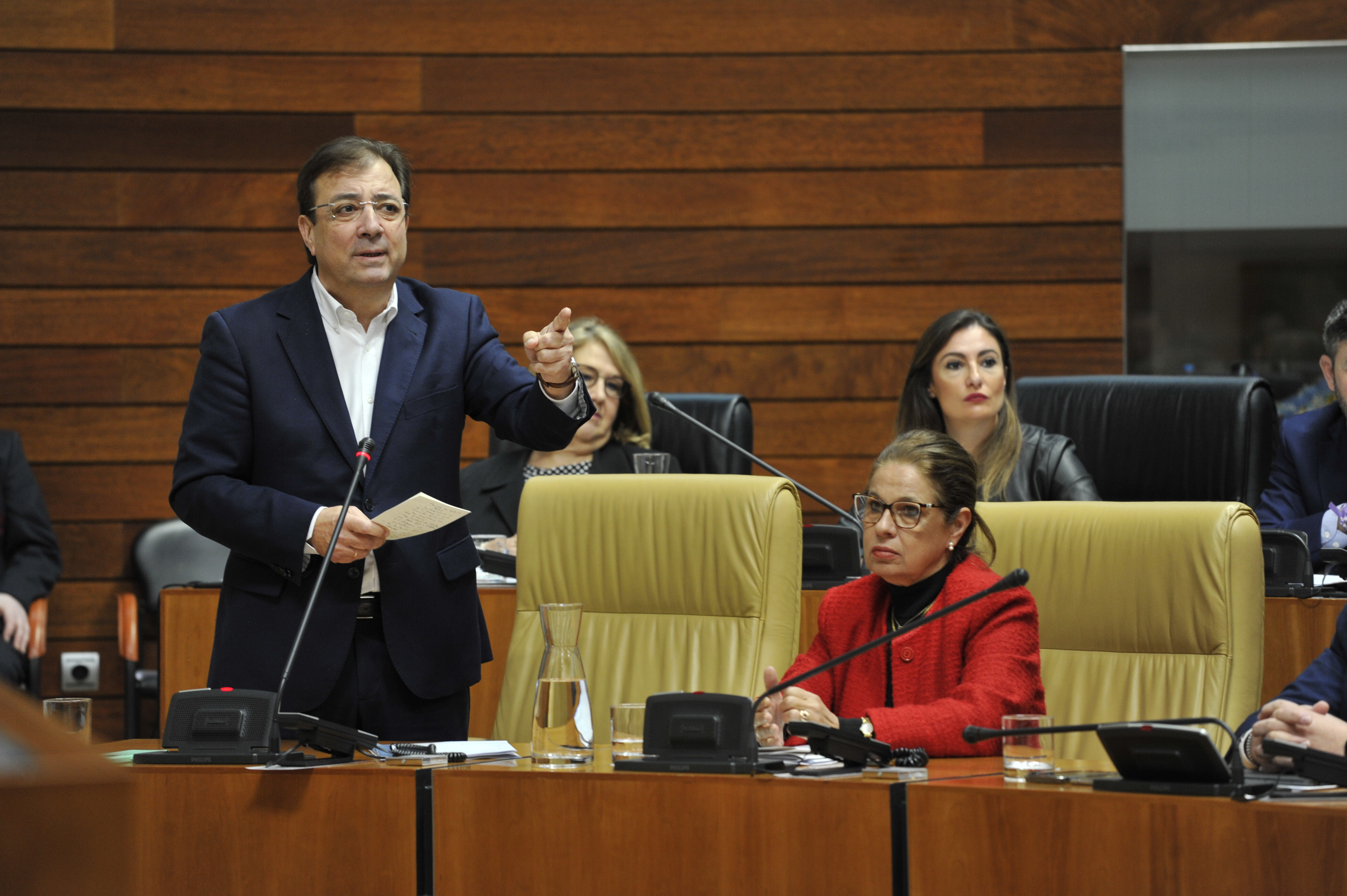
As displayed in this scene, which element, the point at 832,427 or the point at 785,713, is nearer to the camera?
the point at 785,713

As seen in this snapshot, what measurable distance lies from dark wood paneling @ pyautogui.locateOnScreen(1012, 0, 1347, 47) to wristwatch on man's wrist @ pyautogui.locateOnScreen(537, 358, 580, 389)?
2.81m

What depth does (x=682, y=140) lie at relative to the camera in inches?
172

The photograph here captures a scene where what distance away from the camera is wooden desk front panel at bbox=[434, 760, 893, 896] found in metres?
1.45

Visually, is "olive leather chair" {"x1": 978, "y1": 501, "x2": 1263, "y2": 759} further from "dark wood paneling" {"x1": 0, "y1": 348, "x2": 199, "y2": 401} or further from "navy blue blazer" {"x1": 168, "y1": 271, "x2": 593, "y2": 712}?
"dark wood paneling" {"x1": 0, "y1": 348, "x2": 199, "y2": 401}

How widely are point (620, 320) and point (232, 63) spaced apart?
4.72 feet

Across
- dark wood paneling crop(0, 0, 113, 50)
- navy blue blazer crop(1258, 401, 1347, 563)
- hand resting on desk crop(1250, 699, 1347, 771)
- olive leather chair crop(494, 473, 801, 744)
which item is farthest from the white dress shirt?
dark wood paneling crop(0, 0, 113, 50)

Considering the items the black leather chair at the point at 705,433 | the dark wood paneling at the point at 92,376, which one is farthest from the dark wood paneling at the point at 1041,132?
the dark wood paneling at the point at 92,376

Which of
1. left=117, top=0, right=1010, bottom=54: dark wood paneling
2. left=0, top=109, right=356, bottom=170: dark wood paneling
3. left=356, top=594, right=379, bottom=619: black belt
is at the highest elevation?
left=117, top=0, right=1010, bottom=54: dark wood paneling

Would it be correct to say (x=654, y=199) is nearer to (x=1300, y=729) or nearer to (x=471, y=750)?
(x=471, y=750)

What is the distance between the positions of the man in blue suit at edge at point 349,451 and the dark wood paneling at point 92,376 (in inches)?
93.5

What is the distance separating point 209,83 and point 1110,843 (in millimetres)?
3828

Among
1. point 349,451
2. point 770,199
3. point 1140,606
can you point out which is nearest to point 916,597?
point 1140,606

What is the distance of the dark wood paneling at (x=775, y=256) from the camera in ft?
14.3

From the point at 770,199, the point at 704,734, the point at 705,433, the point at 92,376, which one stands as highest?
the point at 770,199
